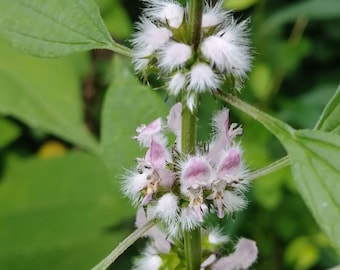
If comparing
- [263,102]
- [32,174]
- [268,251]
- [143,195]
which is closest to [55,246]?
[32,174]

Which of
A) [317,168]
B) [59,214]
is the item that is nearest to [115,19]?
[59,214]

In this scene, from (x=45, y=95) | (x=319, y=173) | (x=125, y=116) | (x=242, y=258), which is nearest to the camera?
(x=319, y=173)

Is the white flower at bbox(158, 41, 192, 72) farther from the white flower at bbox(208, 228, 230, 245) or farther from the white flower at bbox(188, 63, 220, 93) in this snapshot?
the white flower at bbox(208, 228, 230, 245)

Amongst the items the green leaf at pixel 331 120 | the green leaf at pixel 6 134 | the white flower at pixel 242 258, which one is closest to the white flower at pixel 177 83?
the green leaf at pixel 331 120

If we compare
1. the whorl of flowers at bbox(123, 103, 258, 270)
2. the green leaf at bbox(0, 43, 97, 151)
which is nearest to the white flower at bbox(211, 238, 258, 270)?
the whorl of flowers at bbox(123, 103, 258, 270)

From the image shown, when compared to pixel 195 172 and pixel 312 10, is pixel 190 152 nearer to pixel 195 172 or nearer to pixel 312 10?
pixel 195 172
